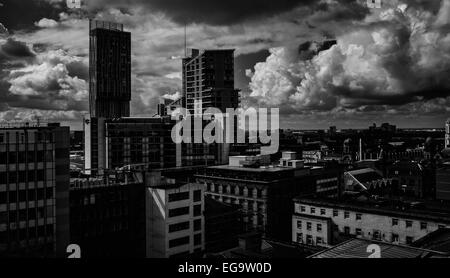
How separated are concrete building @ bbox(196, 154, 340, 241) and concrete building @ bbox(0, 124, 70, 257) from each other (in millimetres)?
39089

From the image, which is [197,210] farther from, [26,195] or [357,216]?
[26,195]

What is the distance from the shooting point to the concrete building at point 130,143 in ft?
511

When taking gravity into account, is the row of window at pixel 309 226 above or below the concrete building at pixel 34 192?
below

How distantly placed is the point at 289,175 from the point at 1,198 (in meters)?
57.3

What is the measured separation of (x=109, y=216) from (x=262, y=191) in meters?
32.8

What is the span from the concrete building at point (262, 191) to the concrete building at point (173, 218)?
1697 centimetres

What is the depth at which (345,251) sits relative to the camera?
90.6 feet

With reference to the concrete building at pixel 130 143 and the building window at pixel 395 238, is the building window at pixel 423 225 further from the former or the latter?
the concrete building at pixel 130 143

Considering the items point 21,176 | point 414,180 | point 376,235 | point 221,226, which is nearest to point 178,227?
point 221,226

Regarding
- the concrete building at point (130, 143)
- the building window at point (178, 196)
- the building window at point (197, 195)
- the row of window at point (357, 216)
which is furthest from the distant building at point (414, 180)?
the building window at point (178, 196)

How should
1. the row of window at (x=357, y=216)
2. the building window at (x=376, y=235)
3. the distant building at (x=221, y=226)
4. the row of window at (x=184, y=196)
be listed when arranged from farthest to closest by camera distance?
the distant building at (x=221, y=226), the row of window at (x=184, y=196), the building window at (x=376, y=235), the row of window at (x=357, y=216)

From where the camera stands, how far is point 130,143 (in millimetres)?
157875
